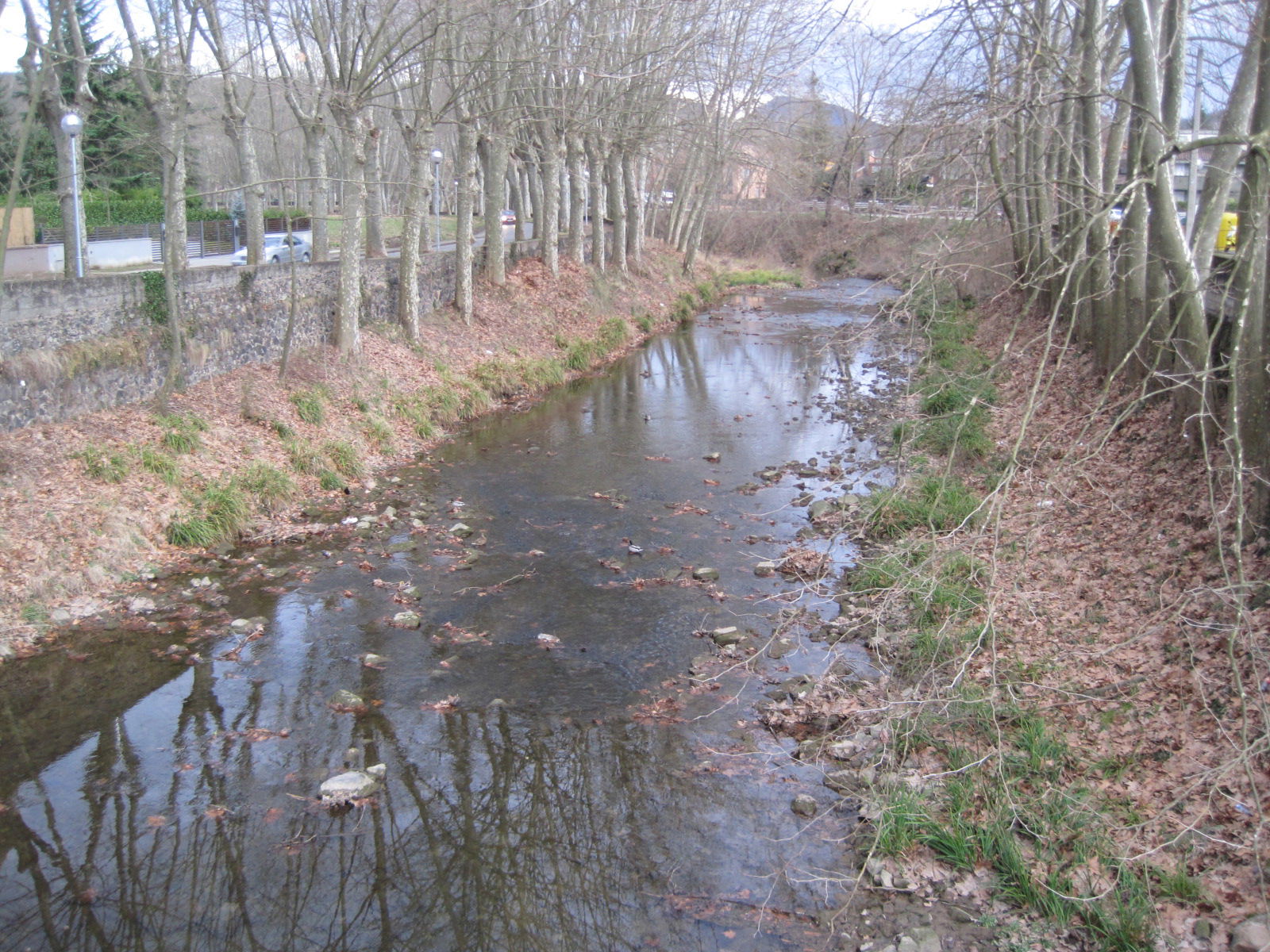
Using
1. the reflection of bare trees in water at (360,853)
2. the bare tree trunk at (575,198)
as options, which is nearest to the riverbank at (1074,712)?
the reflection of bare trees in water at (360,853)

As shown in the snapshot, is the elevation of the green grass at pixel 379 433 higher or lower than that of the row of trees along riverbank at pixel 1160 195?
lower

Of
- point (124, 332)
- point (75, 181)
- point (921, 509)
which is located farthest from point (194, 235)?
point (921, 509)

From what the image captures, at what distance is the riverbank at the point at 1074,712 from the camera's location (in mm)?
5660

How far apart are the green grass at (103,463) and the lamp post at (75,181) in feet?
15.3

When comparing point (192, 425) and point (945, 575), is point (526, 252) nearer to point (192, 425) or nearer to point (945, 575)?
point (192, 425)

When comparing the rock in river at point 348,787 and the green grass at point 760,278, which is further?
the green grass at point 760,278

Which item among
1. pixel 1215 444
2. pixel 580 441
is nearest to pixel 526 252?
pixel 580 441

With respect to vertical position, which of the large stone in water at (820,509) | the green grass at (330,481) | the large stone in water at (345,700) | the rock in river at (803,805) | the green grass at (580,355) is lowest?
the rock in river at (803,805)

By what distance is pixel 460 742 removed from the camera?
794 centimetres

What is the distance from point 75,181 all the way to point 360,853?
13992 mm

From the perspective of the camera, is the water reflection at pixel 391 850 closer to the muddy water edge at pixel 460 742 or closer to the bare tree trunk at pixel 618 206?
the muddy water edge at pixel 460 742

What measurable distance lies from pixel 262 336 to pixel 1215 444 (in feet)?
45.6

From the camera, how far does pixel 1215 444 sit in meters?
9.42

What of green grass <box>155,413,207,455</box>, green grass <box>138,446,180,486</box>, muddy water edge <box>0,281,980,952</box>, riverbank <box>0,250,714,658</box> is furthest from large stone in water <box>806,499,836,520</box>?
green grass <box>155,413,207,455</box>
